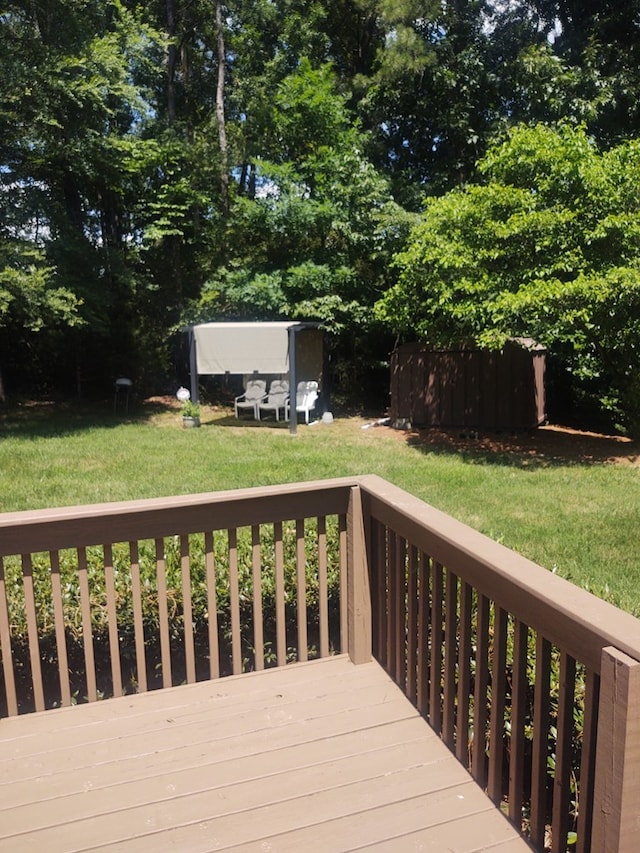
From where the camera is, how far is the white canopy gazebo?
39.3ft

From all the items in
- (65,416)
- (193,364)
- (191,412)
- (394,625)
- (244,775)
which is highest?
(193,364)

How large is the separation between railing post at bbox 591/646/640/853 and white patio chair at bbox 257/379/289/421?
1164cm

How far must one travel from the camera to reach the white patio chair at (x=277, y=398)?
41.8 ft

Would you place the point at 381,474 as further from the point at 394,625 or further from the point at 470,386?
the point at 394,625

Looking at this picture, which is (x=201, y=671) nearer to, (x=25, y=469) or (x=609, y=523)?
(x=609, y=523)

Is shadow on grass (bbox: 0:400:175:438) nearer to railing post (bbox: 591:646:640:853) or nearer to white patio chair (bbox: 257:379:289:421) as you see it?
white patio chair (bbox: 257:379:289:421)

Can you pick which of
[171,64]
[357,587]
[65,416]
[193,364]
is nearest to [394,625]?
[357,587]

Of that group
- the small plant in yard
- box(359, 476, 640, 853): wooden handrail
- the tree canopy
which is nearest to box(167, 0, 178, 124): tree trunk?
the tree canopy

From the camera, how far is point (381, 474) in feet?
24.1

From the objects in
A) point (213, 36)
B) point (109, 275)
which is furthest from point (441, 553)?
point (213, 36)

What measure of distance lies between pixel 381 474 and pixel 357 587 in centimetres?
493

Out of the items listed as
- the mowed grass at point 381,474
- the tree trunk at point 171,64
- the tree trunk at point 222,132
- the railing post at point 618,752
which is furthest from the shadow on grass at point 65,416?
the railing post at point 618,752

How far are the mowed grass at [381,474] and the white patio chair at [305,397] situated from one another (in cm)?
54

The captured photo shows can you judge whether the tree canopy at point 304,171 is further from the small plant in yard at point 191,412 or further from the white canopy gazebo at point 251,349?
the small plant in yard at point 191,412
